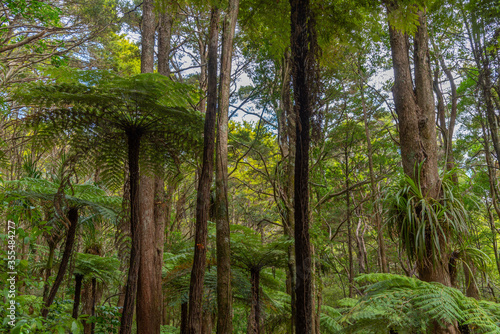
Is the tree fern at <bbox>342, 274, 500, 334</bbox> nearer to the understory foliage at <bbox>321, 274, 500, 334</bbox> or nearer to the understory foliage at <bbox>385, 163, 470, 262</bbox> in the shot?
the understory foliage at <bbox>321, 274, 500, 334</bbox>

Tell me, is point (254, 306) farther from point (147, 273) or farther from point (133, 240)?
point (133, 240)

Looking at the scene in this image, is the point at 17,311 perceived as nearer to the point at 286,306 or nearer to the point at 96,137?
the point at 96,137

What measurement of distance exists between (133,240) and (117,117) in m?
1.18

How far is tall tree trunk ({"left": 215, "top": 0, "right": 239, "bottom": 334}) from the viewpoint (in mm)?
2572

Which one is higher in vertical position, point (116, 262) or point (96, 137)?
point (96, 137)

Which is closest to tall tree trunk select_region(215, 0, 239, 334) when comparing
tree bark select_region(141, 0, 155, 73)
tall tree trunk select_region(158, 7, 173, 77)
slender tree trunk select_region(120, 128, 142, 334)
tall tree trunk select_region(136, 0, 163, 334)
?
slender tree trunk select_region(120, 128, 142, 334)

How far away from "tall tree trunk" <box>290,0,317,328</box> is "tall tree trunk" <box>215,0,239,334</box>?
0.85 m

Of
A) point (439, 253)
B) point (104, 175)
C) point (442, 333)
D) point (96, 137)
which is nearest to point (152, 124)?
point (96, 137)

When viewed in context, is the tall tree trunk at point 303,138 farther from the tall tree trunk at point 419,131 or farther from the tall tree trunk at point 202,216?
the tall tree trunk at point 419,131

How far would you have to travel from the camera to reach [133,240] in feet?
9.13

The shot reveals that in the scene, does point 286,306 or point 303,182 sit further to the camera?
point 286,306

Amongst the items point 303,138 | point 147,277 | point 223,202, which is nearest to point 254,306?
point 147,277

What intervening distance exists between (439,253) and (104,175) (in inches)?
154

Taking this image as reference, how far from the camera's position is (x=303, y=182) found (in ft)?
6.87
